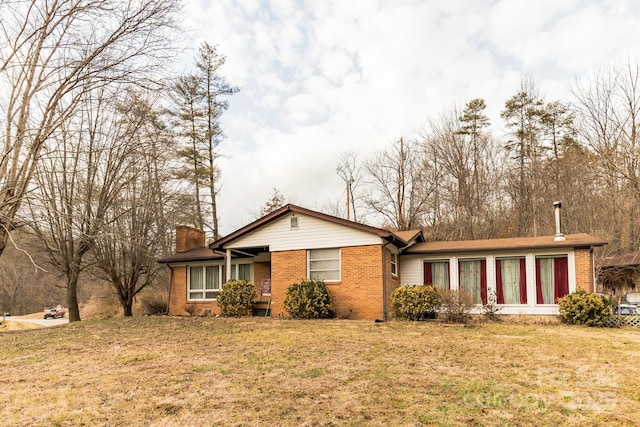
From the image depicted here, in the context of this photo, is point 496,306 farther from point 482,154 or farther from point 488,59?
point 482,154

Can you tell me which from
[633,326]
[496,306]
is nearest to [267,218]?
[496,306]

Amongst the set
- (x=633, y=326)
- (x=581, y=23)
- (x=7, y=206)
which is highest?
(x=581, y=23)

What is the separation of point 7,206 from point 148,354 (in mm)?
4063

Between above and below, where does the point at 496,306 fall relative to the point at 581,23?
below

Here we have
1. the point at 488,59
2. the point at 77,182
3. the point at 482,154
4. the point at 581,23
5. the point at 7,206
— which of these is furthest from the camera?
the point at 482,154

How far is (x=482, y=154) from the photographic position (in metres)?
30.5

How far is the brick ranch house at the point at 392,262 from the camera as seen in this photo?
52.4 feet

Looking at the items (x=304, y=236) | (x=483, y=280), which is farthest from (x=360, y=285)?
(x=483, y=280)

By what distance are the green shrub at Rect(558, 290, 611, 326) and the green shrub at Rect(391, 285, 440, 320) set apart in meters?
3.97

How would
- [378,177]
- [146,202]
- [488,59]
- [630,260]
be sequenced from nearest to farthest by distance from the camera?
[488,59] → [146,202] → [630,260] → [378,177]

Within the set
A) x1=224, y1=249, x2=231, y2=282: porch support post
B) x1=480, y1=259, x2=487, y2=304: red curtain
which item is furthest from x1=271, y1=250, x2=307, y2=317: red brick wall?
x1=480, y1=259, x2=487, y2=304: red curtain

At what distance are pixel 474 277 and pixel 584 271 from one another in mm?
3494

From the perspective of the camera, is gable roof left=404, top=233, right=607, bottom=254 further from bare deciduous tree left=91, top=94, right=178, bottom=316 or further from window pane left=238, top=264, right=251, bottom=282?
bare deciduous tree left=91, top=94, right=178, bottom=316

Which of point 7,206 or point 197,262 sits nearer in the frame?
point 7,206
